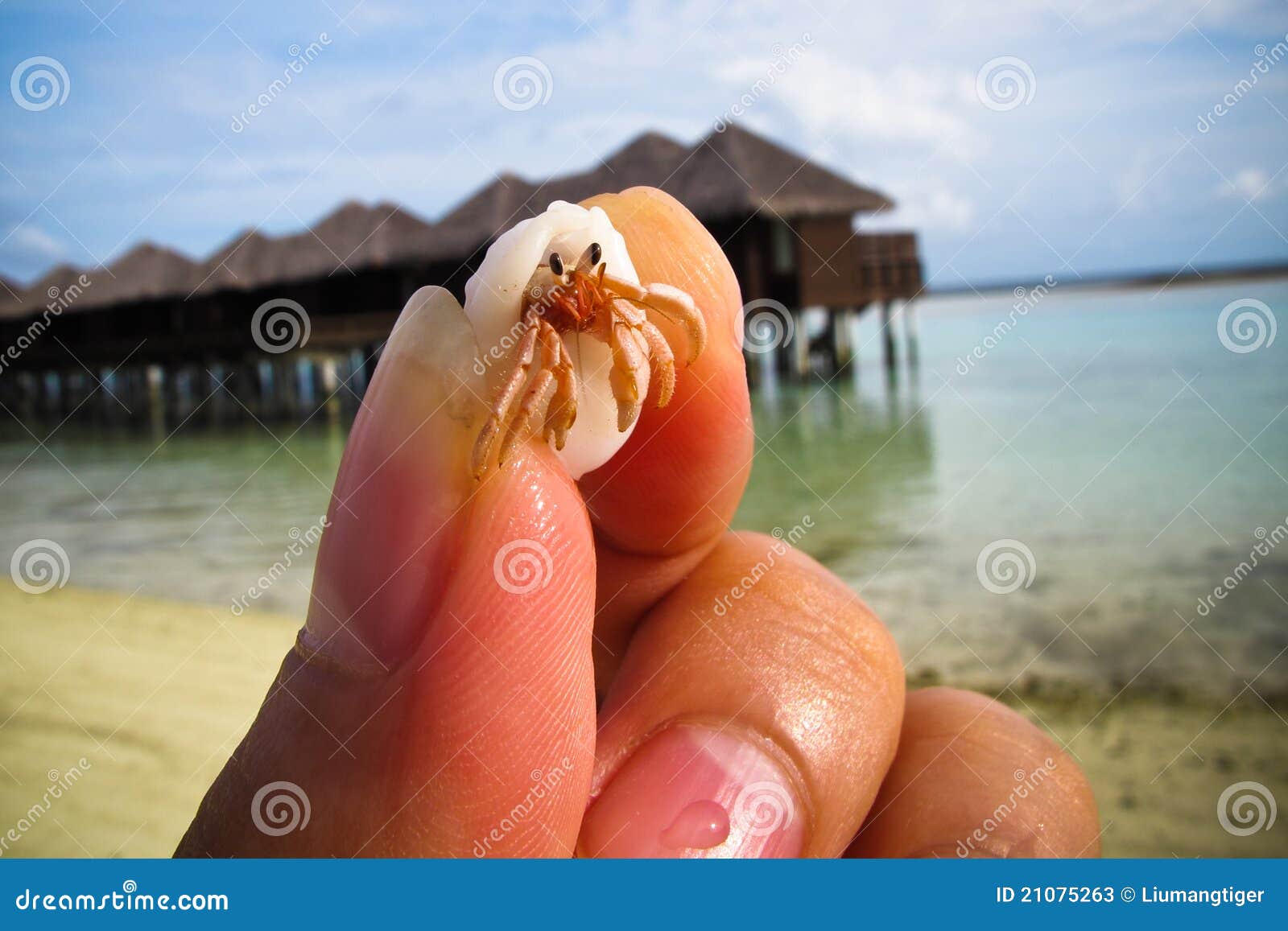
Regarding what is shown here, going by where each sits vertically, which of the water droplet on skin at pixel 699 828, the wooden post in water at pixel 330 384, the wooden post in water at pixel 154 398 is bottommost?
the wooden post in water at pixel 154 398

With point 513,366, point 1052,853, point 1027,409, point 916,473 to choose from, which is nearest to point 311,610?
point 513,366

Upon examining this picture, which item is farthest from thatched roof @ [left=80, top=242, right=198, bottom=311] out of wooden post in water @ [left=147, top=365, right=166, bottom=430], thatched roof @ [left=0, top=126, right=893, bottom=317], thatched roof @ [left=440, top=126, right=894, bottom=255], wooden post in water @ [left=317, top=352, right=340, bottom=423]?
thatched roof @ [left=440, top=126, right=894, bottom=255]

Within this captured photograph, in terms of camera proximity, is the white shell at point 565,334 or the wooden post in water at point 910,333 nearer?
the white shell at point 565,334

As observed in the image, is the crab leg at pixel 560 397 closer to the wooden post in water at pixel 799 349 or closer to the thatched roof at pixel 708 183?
the thatched roof at pixel 708 183

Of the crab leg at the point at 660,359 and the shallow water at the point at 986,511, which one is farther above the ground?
the crab leg at the point at 660,359

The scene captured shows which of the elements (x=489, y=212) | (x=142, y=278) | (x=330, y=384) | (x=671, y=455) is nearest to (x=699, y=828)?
(x=671, y=455)

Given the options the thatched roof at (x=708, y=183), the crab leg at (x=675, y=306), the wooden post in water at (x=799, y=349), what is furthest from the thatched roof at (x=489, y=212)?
the crab leg at (x=675, y=306)
